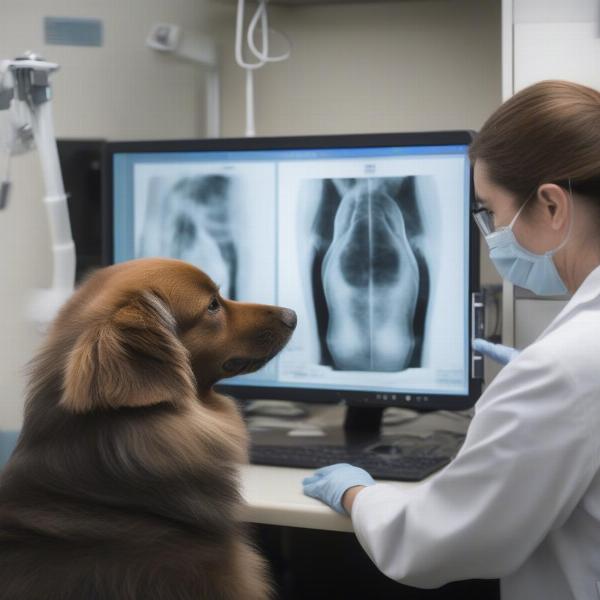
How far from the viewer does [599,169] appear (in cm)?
105

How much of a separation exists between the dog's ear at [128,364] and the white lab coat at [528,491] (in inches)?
12.7

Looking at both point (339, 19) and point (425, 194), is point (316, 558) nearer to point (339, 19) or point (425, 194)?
point (425, 194)

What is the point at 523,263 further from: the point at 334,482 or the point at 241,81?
the point at 241,81

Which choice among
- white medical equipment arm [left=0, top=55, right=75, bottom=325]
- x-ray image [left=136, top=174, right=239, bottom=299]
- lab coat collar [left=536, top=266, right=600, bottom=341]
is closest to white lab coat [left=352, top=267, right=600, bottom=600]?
lab coat collar [left=536, top=266, right=600, bottom=341]

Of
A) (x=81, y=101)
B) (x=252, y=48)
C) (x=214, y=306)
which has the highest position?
(x=252, y=48)

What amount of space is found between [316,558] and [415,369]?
2.34 ft

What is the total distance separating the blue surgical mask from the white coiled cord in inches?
32.6

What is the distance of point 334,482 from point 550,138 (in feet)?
1.79

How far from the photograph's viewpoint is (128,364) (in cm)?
100

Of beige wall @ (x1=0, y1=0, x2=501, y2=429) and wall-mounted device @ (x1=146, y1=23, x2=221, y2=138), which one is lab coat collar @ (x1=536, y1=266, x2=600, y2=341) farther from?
wall-mounted device @ (x1=146, y1=23, x2=221, y2=138)

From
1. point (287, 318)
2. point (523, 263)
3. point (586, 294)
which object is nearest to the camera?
point (586, 294)

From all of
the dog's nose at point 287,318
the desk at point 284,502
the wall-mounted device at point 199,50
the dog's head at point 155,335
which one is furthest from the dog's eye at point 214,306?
the wall-mounted device at point 199,50

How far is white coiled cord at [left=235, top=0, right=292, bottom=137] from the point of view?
1.91m

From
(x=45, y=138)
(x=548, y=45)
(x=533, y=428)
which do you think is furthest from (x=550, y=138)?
(x=45, y=138)
